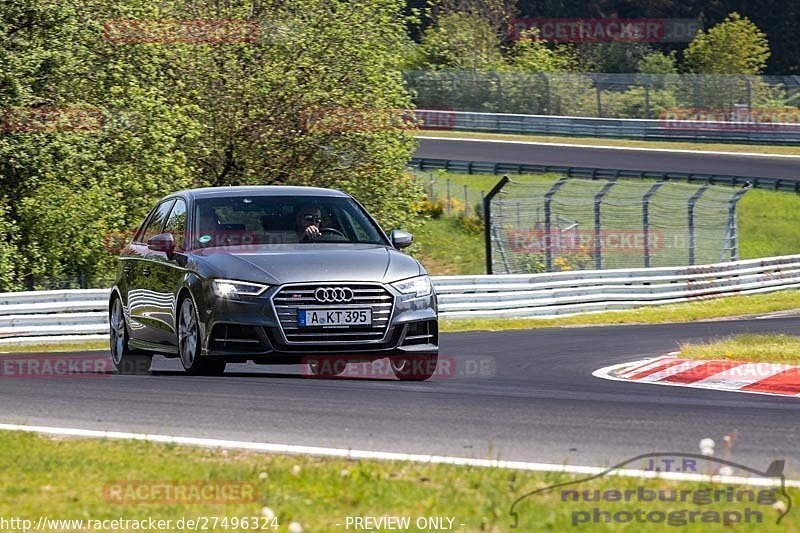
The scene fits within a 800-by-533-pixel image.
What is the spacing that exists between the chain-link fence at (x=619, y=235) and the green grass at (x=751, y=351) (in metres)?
12.3

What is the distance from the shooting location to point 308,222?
1120 centimetres

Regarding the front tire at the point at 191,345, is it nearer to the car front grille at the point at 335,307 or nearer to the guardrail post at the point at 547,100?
the car front grille at the point at 335,307

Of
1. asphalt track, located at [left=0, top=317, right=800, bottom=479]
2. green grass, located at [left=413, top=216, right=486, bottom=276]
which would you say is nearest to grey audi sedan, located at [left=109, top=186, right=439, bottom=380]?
asphalt track, located at [left=0, top=317, right=800, bottom=479]

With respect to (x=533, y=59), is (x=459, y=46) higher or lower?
higher

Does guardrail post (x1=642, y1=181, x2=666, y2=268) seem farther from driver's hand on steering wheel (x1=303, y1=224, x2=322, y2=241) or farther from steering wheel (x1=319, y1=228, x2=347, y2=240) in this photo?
driver's hand on steering wheel (x1=303, y1=224, x2=322, y2=241)

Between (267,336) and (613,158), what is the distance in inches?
1527

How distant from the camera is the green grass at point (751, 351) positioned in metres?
13.8

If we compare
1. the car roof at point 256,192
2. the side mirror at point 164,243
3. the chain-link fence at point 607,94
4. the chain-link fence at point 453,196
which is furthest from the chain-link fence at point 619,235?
the chain-link fence at point 607,94

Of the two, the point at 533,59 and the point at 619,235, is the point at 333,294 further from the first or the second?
the point at 533,59

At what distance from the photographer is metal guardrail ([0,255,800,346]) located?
19016 mm

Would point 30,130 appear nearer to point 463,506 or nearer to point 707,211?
point 707,211

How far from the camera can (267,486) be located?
6090 mm

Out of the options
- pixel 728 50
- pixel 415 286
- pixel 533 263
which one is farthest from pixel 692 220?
pixel 728 50

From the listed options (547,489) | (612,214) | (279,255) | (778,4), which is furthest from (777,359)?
(778,4)
